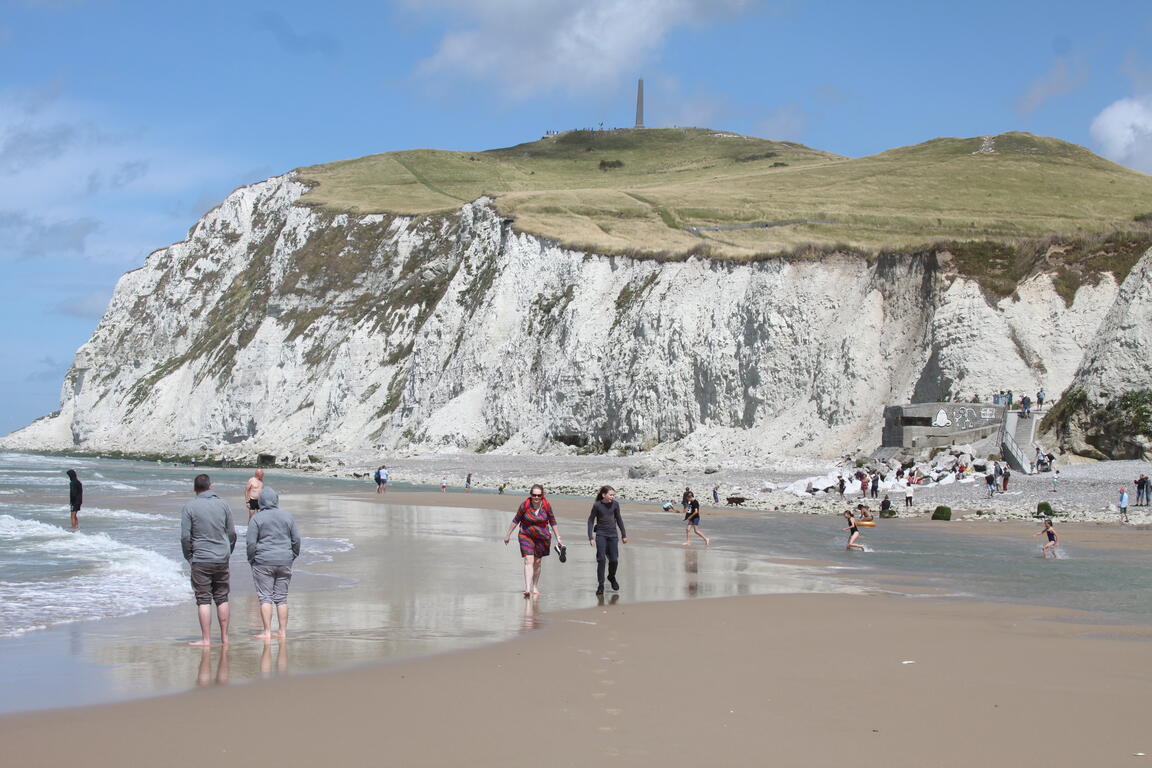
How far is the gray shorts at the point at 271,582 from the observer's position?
381 inches

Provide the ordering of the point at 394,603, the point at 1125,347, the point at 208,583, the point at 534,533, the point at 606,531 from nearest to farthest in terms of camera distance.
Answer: the point at 208,583, the point at 394,603, the point at 534,533, the point at 606,531, the point at 1125,347

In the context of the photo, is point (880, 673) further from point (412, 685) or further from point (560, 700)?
point (412, 685)

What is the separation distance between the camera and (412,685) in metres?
7.62

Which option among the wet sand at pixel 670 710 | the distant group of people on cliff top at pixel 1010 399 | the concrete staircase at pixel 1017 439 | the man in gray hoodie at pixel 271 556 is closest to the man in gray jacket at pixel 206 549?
the man in gray hoodie at pixel 271 556

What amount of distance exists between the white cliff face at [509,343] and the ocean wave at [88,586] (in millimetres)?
30704

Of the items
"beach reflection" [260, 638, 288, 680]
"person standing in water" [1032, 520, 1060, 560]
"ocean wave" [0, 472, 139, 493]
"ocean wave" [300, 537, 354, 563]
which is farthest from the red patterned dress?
"ocean wave" [0, 472, 139, 493]

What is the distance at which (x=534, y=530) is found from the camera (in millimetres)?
12711

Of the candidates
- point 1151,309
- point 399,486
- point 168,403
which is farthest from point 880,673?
point 168,403

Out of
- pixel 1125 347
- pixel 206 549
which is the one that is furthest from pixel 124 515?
pixel 1125 347

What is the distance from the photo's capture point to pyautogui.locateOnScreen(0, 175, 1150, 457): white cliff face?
44000 millimetres

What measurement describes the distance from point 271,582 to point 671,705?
4210mm

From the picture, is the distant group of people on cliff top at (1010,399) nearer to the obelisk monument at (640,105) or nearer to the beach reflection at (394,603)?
the beach reflection at (394,603)

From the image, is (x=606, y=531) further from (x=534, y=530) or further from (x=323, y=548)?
(x=323, y=548)

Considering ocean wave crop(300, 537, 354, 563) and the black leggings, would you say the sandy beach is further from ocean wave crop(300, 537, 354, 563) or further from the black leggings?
ocean wave crop(300, 537, 354, 563)
